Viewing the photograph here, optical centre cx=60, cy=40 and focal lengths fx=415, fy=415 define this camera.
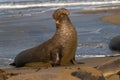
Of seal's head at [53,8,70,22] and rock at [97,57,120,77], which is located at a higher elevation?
seal's head at [53,8,70,22]

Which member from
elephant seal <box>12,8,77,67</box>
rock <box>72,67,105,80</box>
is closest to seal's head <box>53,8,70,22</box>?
elephant seal <box>12,8,77,67</box>

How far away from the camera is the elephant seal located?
A: 8.79 m

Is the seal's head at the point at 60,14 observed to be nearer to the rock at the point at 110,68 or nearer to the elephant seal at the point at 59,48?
the elephant seal at the point at 59,48

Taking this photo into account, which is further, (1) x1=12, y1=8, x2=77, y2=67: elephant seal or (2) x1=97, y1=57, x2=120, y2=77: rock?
(1) x1=12, y1=8, x2=77, y2=67: elephant seal

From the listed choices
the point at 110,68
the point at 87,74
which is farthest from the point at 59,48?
the point at 87,74

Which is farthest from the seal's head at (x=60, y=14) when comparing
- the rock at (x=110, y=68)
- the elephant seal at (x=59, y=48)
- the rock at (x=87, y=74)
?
the rock at (x=87, y=74)

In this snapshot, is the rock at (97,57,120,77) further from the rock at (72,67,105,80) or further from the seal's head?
the seal's head

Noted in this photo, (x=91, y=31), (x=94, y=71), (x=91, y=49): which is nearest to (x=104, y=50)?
(x=91, y=49)

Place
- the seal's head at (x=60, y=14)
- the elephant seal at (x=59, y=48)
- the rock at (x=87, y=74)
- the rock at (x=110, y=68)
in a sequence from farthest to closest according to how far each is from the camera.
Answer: the seal's head at (x=60, y=14) < the elephant seal at (x=59, y=48) < the rock at (x=110, y=68) < the rock at (x=87, y=74)

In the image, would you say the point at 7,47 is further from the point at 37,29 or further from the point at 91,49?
the point at 37,29

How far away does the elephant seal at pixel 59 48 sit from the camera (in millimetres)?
8789

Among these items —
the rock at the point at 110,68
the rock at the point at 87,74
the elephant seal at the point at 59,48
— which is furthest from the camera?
the elephant seal at the point at 59,48

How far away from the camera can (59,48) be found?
887 cm

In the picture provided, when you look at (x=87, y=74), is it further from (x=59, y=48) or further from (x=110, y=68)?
→ (x=59, y=48)
